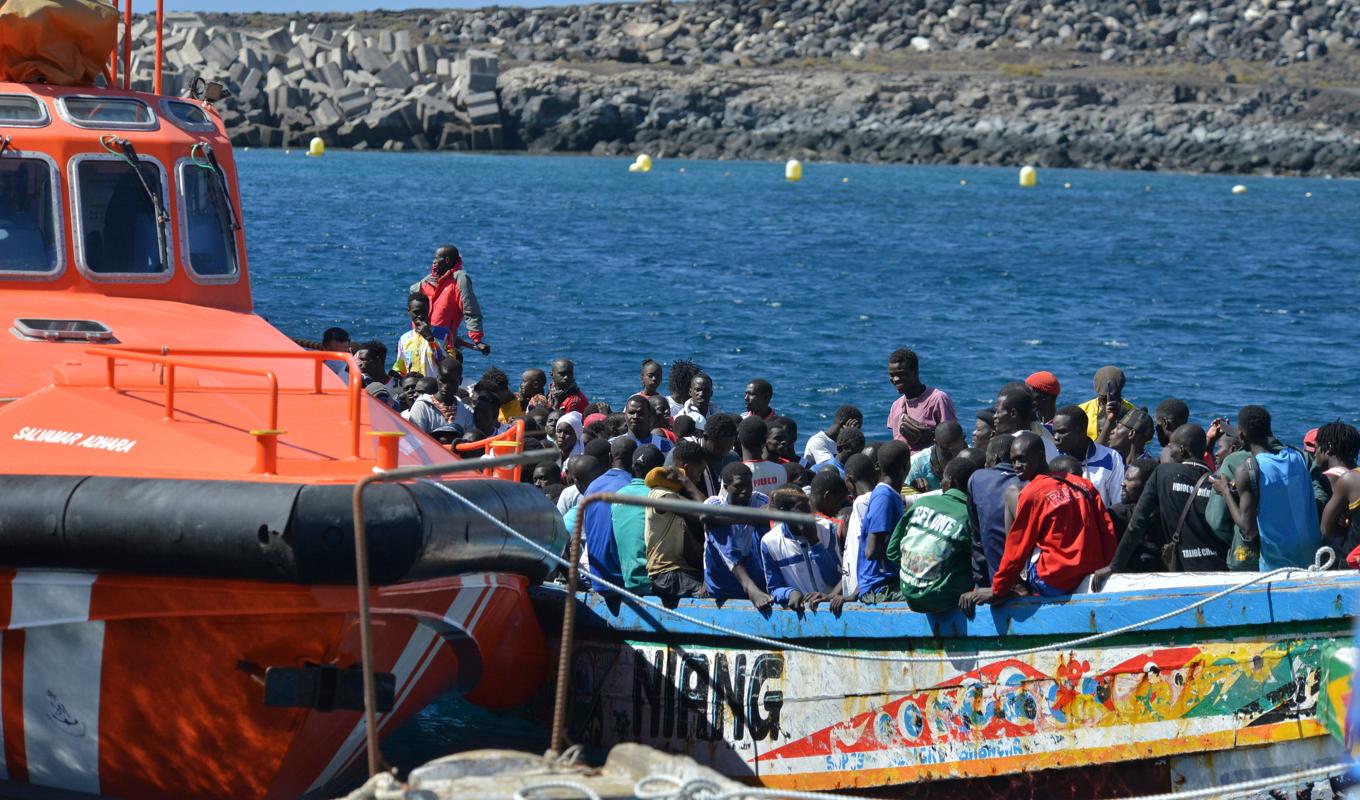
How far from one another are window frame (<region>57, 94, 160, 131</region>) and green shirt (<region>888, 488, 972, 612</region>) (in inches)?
192

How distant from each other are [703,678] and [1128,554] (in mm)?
2283

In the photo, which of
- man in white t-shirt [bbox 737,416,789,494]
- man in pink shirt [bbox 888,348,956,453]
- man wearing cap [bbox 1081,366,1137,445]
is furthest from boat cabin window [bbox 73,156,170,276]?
man wearing cap [bbox 1081,366,1137,445]

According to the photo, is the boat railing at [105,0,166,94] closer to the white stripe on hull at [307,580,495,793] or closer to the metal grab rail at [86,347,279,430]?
the metal grab rail at [86,347,279,430]

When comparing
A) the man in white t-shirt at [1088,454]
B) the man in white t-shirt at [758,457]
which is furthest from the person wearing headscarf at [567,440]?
the man in white t-shirt at [1088,454]

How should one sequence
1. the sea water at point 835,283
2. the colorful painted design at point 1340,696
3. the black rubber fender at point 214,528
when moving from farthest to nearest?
1. the sea water at point 835,283
2. the black rubber fender at point 214,528
3. the colorful painted design at point 1340,696

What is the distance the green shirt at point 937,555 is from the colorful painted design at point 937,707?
338 mm

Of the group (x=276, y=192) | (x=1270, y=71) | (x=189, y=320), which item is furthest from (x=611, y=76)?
(x=189, y=320)

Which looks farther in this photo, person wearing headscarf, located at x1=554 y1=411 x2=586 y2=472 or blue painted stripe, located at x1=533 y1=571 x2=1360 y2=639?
person wearing headscarf, located at x1=554 y1=411 x2=586 y2=472

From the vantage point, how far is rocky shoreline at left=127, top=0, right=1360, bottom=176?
9275 cm

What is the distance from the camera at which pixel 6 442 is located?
781cm

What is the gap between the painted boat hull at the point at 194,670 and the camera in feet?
24.6

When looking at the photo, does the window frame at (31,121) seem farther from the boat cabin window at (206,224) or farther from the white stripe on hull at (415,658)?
the white stripe on hull at (415,658)

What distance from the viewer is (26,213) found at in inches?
378

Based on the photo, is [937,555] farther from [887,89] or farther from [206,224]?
[887,89]
